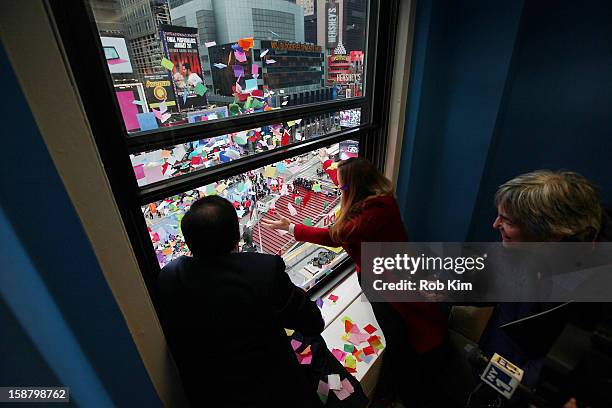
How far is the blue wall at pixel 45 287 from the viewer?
504 millimetres

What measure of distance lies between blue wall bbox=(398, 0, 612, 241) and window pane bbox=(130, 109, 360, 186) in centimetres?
87

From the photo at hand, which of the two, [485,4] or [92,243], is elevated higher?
[485,4]

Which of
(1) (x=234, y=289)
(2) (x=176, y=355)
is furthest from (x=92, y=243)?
(2) (x=176, y=355)

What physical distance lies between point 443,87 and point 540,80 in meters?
0.54

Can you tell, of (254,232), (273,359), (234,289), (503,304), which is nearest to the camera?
(234,289)

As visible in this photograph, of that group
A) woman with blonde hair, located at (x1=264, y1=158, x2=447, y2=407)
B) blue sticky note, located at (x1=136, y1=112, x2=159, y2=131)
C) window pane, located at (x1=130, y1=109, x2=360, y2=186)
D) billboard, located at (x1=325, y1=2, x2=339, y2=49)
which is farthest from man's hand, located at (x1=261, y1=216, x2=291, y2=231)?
billboard, located at (x1=325, y1=2, x2=339, y2=49)

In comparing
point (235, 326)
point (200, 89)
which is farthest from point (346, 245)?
point (200, 89)

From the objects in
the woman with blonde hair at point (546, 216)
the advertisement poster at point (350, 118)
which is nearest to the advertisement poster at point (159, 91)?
the advertisement poster at point (350, 118)

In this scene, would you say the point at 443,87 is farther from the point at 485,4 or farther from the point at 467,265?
the point at 467,265

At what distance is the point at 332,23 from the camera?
4.74ft

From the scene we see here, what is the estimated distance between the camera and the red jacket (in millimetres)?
1265

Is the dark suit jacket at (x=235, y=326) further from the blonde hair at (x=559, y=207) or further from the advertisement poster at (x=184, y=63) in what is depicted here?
the blonde hair at (x=559, y=207)

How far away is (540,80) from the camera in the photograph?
1629 millimetres

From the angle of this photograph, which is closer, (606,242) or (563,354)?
(563,354)
